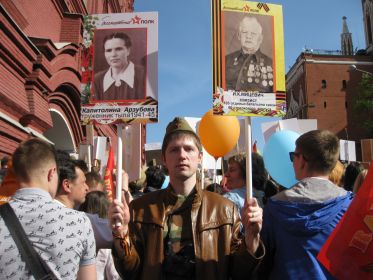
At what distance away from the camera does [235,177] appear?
3.97m

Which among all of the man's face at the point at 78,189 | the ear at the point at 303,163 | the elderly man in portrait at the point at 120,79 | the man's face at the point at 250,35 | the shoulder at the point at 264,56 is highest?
the man's face at the point at 250,35

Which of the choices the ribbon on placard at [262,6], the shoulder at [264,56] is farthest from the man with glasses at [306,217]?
the ribbon on placard at [262,6]

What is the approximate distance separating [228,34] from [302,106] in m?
48.9

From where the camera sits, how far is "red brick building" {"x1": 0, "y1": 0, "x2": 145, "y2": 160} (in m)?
7.08

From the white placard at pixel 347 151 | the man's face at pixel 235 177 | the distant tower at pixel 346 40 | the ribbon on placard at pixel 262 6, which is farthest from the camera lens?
the distant tower at pixel 346 40

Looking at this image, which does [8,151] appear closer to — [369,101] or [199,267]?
[199,267]

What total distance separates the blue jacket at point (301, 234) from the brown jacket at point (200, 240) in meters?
0.25

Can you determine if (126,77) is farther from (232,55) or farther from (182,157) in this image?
(182,157)

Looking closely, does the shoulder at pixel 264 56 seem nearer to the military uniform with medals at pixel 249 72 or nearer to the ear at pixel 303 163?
the military uniform with medals at pixel 249 72

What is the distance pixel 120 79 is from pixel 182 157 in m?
0.97

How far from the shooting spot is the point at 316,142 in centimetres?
262

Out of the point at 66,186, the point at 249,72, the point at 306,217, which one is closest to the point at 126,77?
the point at 249,72

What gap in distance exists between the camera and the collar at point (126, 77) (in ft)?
10.1

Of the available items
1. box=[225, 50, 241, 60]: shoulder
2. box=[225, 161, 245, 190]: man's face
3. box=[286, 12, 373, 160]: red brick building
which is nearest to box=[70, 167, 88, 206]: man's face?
box=[225, 161, 245, 190]: man's face
